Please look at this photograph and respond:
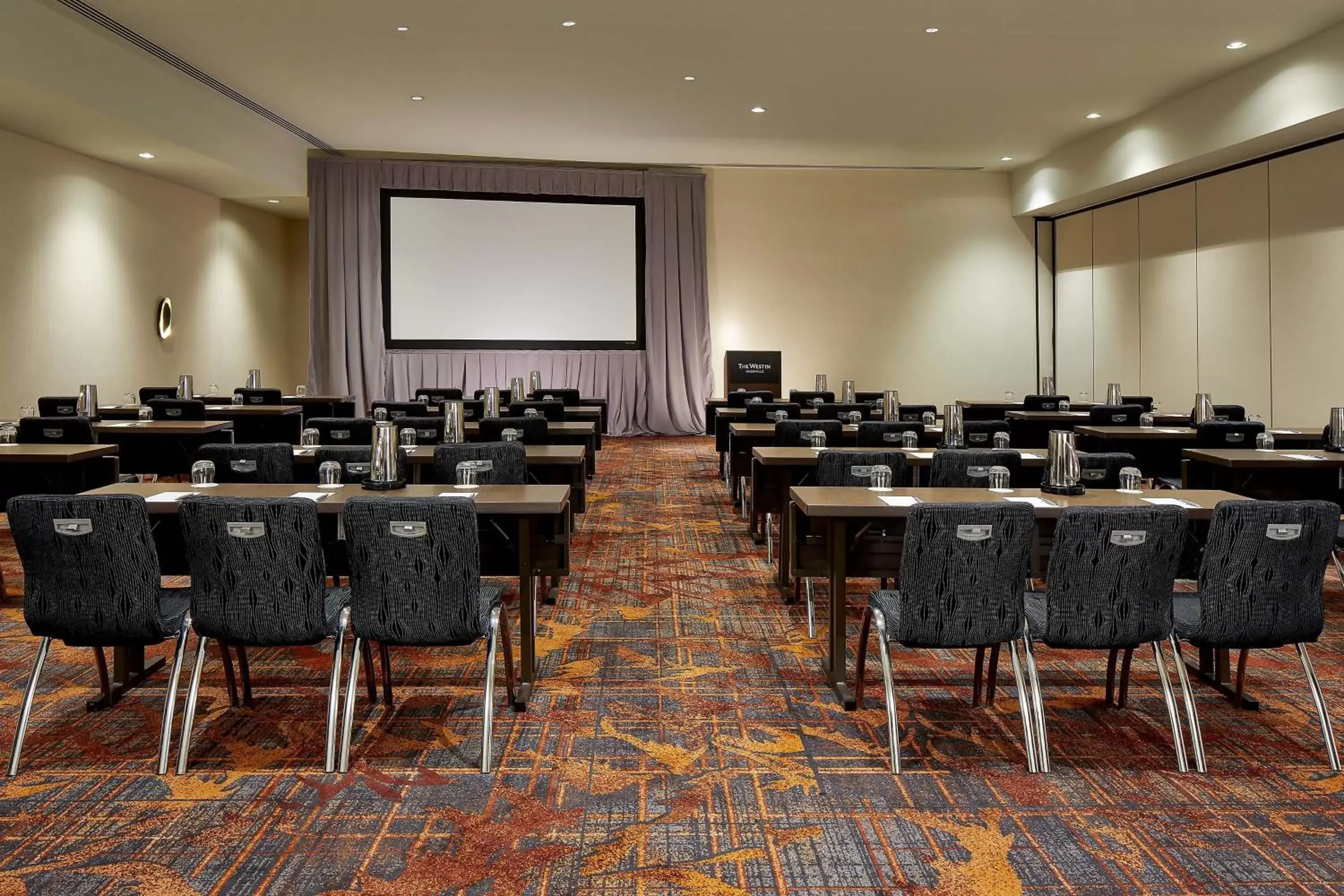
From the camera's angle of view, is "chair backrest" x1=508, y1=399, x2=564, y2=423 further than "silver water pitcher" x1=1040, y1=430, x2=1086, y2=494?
Yes

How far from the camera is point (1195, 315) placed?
11273mm

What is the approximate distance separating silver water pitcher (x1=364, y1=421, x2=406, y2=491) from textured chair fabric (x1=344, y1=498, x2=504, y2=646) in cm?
85

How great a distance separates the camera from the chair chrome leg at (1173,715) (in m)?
3.24

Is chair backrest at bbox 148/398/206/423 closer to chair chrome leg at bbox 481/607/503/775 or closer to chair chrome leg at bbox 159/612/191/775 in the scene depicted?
chair chrome leg at bbox 159/612/191/775

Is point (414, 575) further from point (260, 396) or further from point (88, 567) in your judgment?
point (260, 396)

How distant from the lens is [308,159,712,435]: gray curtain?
1407 centimetres

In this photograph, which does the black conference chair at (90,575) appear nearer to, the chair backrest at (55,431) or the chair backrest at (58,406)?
the chair backrest at (55,431)

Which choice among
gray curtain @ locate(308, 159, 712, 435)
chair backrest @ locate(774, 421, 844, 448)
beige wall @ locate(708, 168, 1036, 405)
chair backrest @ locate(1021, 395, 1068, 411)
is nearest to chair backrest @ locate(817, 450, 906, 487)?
chair backrest @ locate(774, 421, 844, 448)

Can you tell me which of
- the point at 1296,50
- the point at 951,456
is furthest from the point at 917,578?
the point at 1296,50

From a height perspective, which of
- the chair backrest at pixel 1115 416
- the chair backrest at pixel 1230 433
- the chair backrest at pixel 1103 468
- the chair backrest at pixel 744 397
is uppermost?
the chair backrest at pixel 744 397

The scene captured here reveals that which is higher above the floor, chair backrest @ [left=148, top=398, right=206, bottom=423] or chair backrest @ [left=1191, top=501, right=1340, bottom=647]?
chair backrest @ [left=148, top=398, right=206, bottom=423]

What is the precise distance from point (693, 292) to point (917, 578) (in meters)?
12.0

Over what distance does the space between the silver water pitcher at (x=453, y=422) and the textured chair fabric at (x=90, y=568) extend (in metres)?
2.17

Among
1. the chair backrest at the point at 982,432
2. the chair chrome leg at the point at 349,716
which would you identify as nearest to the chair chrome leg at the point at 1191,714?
the chair chrome leg at the point at 349,716
